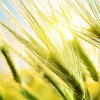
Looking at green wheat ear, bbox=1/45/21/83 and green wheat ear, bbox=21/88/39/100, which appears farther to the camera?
green wheat ear, bbox=1/45/21/83

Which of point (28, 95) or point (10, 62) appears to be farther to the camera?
point (10, 62)

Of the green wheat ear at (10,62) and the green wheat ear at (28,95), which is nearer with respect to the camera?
the green wheat ear at (28,95)

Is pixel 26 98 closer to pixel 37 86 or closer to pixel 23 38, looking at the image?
pixel 37 86

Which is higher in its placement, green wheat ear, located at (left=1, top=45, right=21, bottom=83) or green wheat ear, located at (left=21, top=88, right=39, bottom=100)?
green wheat ear, located at (left=1, top=45, right=21, bottom=83)

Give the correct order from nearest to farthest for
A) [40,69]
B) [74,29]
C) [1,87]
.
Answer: [1,87], [40,69], [74,29]

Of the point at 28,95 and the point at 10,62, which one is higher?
the point at 10,62

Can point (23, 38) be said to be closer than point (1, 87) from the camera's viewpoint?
No

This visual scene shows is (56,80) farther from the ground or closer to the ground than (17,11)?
closer to the ground

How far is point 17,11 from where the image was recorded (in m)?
0.56

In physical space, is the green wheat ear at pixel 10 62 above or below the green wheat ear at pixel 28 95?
above

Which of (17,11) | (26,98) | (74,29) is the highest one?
(17,11)

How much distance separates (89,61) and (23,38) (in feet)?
0.97

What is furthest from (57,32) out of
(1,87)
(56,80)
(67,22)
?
(1,87)

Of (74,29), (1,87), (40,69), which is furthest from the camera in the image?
(74,29)
